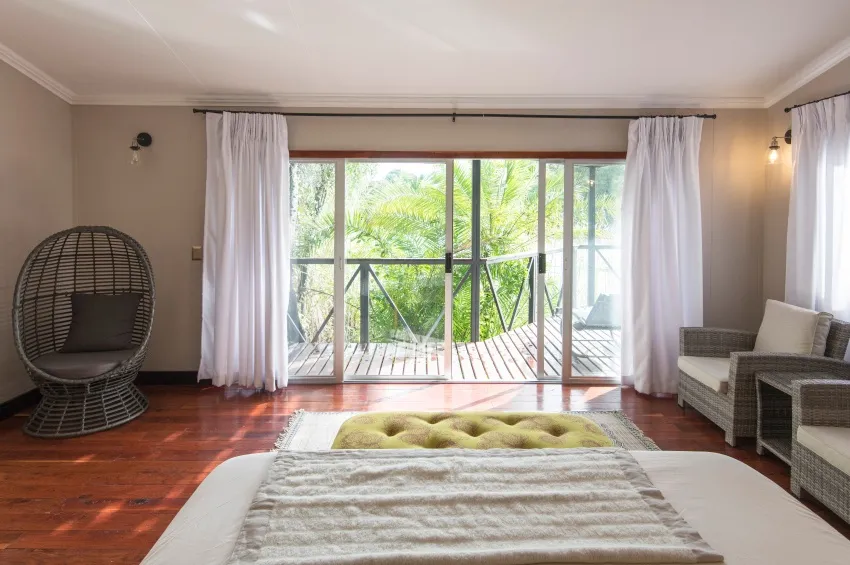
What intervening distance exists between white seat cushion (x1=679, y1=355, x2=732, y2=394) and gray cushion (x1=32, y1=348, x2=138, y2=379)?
12.1 feet

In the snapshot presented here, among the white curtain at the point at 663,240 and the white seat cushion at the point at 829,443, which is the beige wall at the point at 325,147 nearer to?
the white curtain at the point at 663,240

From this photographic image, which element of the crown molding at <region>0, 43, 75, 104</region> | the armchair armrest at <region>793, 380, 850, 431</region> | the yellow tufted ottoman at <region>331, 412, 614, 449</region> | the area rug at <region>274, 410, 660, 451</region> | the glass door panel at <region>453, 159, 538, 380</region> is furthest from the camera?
the glass door panel at <region>453, 159, 538, 380</region>

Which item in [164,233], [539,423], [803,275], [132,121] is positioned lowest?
[539,423]

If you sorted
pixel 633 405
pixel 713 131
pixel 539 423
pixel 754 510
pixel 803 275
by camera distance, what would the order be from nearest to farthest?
pixel 754 510
pixel 539 423
pixel 803 275
pixel 633 405
pixel 713 131

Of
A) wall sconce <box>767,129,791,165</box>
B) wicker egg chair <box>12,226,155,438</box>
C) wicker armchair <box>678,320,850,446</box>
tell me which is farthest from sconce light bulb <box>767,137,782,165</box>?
wicker egg chair <box>12,226,155,438</box>

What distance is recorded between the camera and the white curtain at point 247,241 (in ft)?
12.5

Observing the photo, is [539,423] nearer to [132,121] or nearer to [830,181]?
[830,181]

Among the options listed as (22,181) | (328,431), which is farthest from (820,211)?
(22,181)

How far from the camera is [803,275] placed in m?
3.29

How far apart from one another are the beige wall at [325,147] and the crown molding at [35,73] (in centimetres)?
16

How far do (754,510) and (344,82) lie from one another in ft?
11.4

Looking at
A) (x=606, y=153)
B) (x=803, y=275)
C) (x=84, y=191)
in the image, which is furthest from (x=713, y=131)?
(x=84, y=191)

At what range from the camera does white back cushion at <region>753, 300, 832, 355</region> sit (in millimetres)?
2830

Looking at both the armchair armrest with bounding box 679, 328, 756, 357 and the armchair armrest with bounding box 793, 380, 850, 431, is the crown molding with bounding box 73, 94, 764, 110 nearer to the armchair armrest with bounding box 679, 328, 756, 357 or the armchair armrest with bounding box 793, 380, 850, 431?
the armchair armrest with bounding box 679, 328, 756, 357
